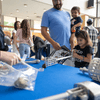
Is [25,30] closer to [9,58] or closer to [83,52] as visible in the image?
[83,52]

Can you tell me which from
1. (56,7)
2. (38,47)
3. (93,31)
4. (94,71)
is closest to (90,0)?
(93,31)

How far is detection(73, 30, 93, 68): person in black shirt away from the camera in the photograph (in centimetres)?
123

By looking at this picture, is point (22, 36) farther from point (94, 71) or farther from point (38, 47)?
point (94, 71)

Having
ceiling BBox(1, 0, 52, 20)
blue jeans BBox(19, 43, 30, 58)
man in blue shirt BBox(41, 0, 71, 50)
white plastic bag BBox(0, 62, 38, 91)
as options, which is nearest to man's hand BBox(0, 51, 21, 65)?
white plastic bag BBox(0, 62, 38, 91)

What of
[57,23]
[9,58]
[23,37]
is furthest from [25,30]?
[9,58]

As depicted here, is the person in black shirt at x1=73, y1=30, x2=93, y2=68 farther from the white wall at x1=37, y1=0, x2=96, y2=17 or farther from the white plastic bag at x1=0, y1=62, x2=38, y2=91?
the white wall at x1=37, y1=0, x2=96, y2=17

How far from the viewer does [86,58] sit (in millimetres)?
1229

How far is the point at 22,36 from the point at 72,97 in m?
1.88

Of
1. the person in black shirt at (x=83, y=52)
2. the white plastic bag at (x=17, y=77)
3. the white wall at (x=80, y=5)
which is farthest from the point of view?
the white wall at (x=80, y=5)

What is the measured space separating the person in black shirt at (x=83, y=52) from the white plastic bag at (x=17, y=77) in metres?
0.79

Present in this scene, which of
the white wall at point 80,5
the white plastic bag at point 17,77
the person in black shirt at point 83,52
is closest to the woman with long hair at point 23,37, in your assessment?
the person in black shirt at point 83,52

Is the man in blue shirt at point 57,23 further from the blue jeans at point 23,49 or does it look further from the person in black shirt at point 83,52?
the blue jeans at point 23,49

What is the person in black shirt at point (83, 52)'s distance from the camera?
123cm

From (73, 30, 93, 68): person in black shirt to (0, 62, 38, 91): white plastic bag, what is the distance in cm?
79
